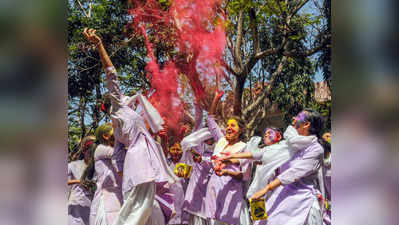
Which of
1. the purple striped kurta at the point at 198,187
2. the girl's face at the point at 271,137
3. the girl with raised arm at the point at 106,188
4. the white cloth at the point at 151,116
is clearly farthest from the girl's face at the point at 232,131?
the girl with raised arm at the point at 106,188

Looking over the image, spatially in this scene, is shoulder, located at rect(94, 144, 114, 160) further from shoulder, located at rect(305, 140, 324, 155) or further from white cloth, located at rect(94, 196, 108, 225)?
shoulder, located at rect(305, 140, 324, 155)

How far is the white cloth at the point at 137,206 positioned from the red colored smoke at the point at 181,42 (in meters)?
1.83

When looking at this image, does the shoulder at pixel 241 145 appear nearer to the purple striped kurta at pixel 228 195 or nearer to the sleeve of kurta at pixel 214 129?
the purple striped kurta at pixel 228 195

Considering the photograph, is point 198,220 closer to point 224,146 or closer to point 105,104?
point 224,146

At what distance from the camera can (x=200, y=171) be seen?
246 inches

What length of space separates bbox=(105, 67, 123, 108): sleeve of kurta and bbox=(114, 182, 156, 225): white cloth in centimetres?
96

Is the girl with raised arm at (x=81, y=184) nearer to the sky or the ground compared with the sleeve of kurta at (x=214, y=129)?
nearer to the ground

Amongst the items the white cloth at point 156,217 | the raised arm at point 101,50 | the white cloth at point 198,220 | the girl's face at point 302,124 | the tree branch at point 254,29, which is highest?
the tree branch at point 254,29

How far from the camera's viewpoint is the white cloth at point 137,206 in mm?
5246
